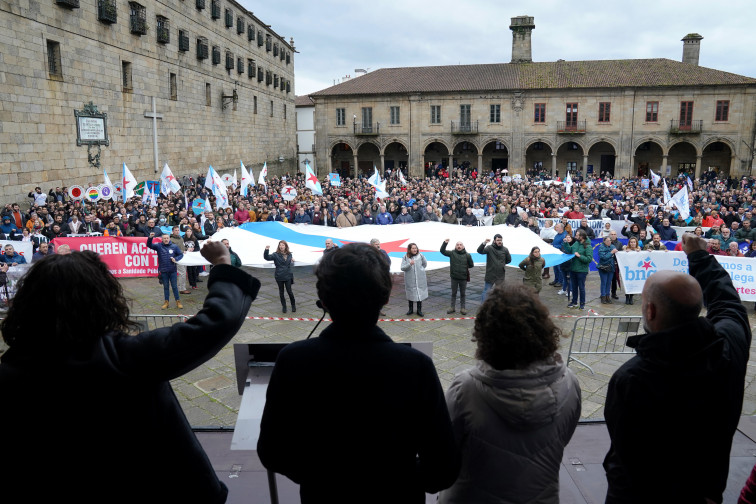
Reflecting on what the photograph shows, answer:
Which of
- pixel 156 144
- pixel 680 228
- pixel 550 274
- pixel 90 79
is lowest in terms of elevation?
pixel 550 274

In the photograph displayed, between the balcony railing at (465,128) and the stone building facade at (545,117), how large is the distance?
0.08 metres

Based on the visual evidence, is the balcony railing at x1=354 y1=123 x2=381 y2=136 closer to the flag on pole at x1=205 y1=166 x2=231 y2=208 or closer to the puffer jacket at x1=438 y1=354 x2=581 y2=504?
the flag on pole at x1=205 y1=166 x2=231 y2=208

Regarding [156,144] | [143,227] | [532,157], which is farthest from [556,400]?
[532,157]

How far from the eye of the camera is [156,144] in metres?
25.3

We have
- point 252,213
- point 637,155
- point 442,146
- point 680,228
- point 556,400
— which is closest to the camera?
point 556,400

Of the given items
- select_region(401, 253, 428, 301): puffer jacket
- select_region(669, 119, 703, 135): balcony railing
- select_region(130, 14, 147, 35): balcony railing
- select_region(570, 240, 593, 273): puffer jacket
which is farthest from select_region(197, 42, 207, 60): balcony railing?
select_region(669, 119, 703, 135): balcony railing

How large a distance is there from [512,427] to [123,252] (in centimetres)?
1161

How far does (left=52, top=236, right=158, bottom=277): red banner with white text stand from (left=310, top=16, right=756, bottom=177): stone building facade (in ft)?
111

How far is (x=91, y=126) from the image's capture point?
69.1 feet

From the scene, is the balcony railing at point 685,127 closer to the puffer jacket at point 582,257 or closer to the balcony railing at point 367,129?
the balcony railing at point 367,129

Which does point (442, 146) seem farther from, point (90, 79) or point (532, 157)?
point (90, 79)

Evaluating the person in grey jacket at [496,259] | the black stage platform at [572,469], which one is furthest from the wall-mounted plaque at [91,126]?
the black stage platform at [572,469]

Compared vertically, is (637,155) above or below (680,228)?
above

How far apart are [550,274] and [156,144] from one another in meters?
19.7
